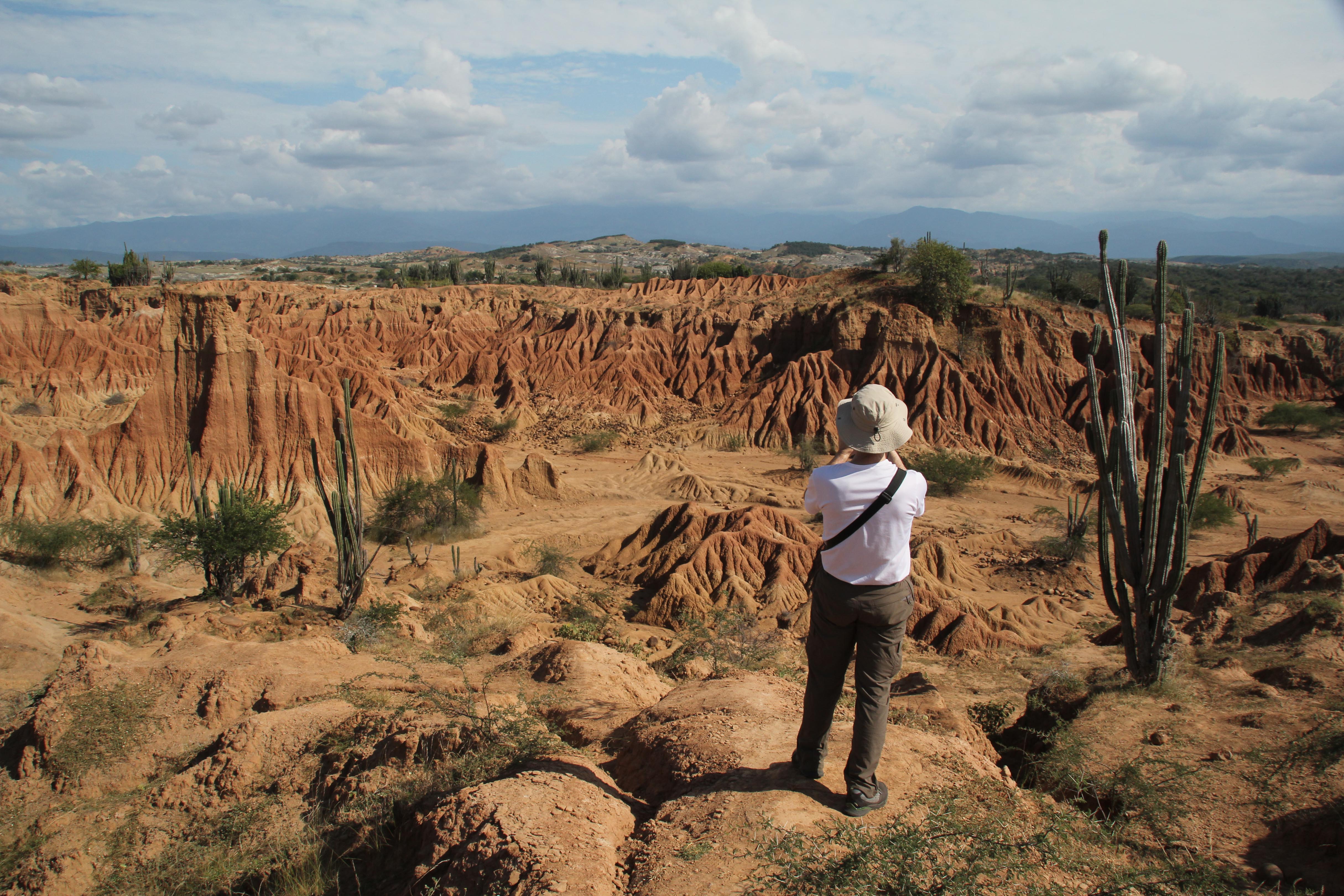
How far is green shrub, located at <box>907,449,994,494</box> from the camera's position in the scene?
2931 cm

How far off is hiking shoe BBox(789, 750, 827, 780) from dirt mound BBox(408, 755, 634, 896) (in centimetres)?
105

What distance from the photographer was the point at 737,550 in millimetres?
18328

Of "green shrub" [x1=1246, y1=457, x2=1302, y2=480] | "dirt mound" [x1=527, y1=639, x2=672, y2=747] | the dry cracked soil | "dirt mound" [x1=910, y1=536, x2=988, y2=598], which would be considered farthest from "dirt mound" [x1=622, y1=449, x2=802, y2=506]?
"green shrub" [x1=1246, y1=457, x2=1302, y2=480]

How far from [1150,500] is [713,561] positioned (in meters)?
10.8

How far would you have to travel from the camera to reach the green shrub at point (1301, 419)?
36.0m

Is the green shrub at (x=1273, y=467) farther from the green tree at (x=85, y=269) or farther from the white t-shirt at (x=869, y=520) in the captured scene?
the green tree at (x=85, y=269)

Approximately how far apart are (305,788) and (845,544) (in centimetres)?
469

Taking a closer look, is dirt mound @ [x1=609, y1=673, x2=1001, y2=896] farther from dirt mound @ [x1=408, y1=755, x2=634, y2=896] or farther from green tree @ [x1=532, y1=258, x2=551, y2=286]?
green tree @ [x1=532, y1=258, x2=551, y2=286]

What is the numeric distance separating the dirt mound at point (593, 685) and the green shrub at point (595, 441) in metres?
26.9

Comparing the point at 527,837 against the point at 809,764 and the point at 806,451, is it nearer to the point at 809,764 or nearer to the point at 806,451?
the point at 809,764

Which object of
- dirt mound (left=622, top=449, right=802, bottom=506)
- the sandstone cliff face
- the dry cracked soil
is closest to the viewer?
the dry cracked soil

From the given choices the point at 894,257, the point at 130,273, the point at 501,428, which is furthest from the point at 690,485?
the point at 130,273

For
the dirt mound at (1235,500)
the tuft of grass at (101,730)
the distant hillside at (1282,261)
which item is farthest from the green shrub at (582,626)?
the distant hillside at (1282,261)

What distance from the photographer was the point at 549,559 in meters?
20.2
